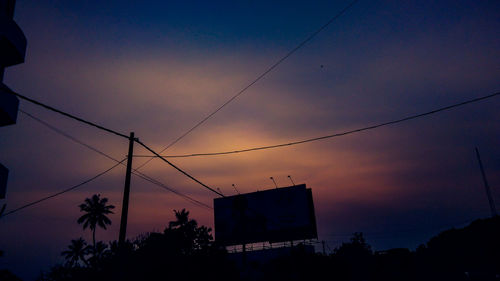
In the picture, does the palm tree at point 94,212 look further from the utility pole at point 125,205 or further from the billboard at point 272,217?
the utility pole at point 125,205

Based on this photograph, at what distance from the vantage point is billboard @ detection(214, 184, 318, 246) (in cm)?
5241

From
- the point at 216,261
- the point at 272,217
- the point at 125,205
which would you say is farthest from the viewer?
the point at 272,217

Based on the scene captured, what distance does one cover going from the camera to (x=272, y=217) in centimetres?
5409

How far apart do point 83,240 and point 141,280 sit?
93.9m

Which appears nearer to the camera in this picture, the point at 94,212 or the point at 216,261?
the point at 216,261

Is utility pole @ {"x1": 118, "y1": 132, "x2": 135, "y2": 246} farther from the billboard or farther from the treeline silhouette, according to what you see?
the billboard

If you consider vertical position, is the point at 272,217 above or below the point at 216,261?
above

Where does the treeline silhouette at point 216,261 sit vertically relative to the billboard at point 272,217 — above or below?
below

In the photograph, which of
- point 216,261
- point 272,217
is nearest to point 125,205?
point 216,261

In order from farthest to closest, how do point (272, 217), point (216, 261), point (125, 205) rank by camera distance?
point (272, 217)
point (216, 261)
point (125, 205)

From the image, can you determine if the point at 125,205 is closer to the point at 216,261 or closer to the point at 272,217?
the point at 216,261

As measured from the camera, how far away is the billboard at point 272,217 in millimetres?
52406

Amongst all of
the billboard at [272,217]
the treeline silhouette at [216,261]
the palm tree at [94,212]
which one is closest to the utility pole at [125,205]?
the treeline silhouette at [216,261]

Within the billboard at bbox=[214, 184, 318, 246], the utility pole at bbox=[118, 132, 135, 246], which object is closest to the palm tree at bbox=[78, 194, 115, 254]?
the billboard at bbox=[214, 184, 318, 246]
